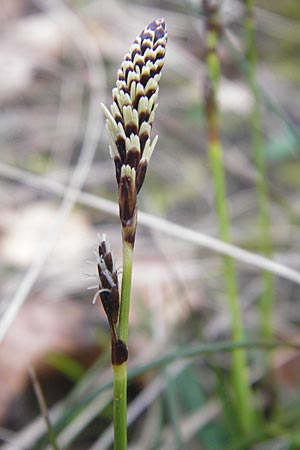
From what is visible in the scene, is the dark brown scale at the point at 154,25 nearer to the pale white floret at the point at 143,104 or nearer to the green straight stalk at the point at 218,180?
the pale white floret at the point at 143,104

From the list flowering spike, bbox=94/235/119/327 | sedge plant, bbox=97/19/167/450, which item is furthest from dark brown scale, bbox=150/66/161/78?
flowering spike, bbox=94/235/119/327

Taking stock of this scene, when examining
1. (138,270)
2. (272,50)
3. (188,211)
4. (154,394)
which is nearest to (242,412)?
(154,394)

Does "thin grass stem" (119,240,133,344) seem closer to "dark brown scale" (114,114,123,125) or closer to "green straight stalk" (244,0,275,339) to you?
"dark brown scale" (114,114,123,125)

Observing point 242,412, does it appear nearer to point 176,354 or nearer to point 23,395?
point 176,354

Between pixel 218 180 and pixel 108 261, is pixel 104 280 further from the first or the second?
pixel 218 180

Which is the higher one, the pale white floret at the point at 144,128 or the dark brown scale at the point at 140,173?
the pale white floret at the point at 144,128

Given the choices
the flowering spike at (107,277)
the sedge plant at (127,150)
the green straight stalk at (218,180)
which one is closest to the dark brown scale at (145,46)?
the sedge plant at (127,150)
